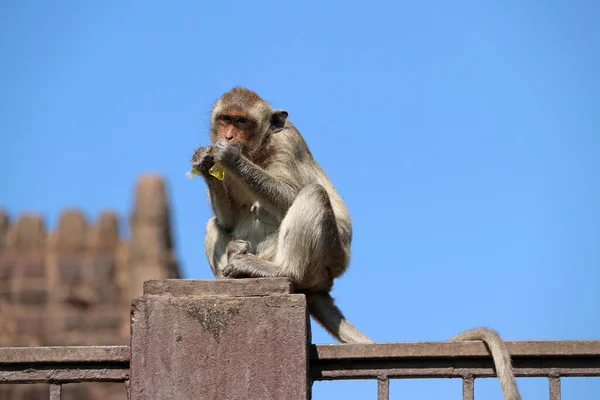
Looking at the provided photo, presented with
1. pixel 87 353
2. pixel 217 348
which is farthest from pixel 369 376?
pixel 87 353

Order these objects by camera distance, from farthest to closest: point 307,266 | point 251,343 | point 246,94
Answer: point 246,94 < point 307,266 < point 251,343

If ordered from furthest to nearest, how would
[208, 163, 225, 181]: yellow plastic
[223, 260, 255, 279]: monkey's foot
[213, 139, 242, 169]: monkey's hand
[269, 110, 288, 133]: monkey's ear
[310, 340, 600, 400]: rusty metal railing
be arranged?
[269, 110, 288, 133]: monkey's ear, [208, 163, 225, 181]: yellow plastic, [213, 139, 242, 169]: monkey's hand, [223, 260, 255, 279]: monkey's foot, [310, 340, 600, 400]: rusty metal railing

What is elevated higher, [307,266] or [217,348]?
[307,266]

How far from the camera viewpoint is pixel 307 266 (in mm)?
10719

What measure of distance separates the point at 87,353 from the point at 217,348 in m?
0.85

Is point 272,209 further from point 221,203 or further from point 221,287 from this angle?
point 221,287

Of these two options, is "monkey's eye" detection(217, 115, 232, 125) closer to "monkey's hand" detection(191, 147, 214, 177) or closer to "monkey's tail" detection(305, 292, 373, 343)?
"monkey's hand" detection(191, 147, 214, 177)

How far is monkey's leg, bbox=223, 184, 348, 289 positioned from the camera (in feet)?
34.9

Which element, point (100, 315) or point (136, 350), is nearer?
point (136, 350)

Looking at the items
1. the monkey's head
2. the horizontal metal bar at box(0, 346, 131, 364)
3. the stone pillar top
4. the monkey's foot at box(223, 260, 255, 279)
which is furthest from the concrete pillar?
the monkey's head

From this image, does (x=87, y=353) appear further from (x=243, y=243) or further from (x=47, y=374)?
(x=243, y=243)

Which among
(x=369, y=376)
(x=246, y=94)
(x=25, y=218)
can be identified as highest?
(x=25, y=218)

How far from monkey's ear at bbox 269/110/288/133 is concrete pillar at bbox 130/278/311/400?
2518 millimetres

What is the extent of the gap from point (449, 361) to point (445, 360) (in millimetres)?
31
